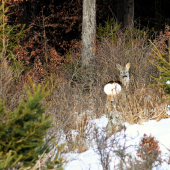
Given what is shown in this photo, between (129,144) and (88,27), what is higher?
(88,27)

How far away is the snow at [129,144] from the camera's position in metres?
3.90

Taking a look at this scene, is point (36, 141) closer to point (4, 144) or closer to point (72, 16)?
point (4, 144)

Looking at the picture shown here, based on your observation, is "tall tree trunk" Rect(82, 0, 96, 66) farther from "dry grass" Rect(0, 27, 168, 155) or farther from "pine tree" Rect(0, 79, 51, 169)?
"pine tree" Rect(0, 79, 51, 169)

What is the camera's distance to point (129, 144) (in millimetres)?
4609

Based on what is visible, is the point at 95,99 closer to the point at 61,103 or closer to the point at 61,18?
the point at 61,103

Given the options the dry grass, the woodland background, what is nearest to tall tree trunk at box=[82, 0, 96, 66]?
the woodland background

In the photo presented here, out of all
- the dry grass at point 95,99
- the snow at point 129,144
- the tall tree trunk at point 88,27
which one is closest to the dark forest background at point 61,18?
the tall tree trunk at point 88,27

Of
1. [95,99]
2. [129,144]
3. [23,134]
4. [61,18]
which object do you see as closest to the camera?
[23,134]

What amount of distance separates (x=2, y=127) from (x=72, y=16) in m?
14.7

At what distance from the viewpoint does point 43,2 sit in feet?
60.1

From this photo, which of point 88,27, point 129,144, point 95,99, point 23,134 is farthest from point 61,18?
point 23,134

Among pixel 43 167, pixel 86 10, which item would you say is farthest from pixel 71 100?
pixel 86 10

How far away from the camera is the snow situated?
3.90 metres

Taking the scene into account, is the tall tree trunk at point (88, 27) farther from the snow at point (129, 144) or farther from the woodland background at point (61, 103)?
the snow at point (129, 144)
